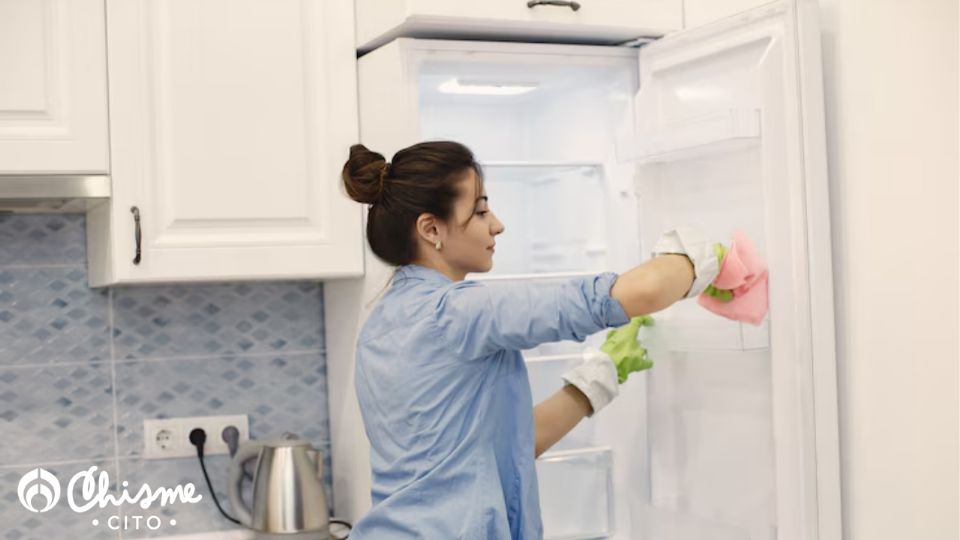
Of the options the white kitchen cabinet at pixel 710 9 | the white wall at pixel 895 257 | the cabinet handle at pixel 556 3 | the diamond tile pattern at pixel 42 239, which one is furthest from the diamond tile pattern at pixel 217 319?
the white wall at pixel 895 257

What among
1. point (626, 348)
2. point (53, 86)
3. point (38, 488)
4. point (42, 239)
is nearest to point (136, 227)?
point (53, 86)

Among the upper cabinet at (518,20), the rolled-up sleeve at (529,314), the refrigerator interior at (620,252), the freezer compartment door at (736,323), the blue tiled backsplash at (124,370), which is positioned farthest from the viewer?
the blue tiled backsplash at (124,370)

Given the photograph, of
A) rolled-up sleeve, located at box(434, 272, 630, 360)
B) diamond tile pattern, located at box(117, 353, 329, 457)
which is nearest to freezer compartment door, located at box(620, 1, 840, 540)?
rolled-up sleeve, located at box(434, 272, 630, 360)

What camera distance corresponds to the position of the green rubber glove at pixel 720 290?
6.32 feet

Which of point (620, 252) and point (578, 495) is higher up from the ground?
point (620, 252)

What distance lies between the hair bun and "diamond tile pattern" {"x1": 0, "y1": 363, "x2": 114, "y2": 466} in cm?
85

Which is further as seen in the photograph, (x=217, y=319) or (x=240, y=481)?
(x=217, y=319)

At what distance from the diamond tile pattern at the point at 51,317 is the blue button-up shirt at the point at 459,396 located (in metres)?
0.82

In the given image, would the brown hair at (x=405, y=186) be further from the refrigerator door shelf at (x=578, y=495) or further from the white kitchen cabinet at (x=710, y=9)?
the refrigerator door shelf at (x=578, y=495)

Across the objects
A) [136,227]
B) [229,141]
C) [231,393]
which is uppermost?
[229,141]

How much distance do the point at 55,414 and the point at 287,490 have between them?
1.69ft

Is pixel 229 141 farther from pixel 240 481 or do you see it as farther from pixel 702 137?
pixel 702 137

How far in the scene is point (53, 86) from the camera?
7.02 feet

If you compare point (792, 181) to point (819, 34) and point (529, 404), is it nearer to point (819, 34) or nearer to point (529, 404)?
point (819, 34)
